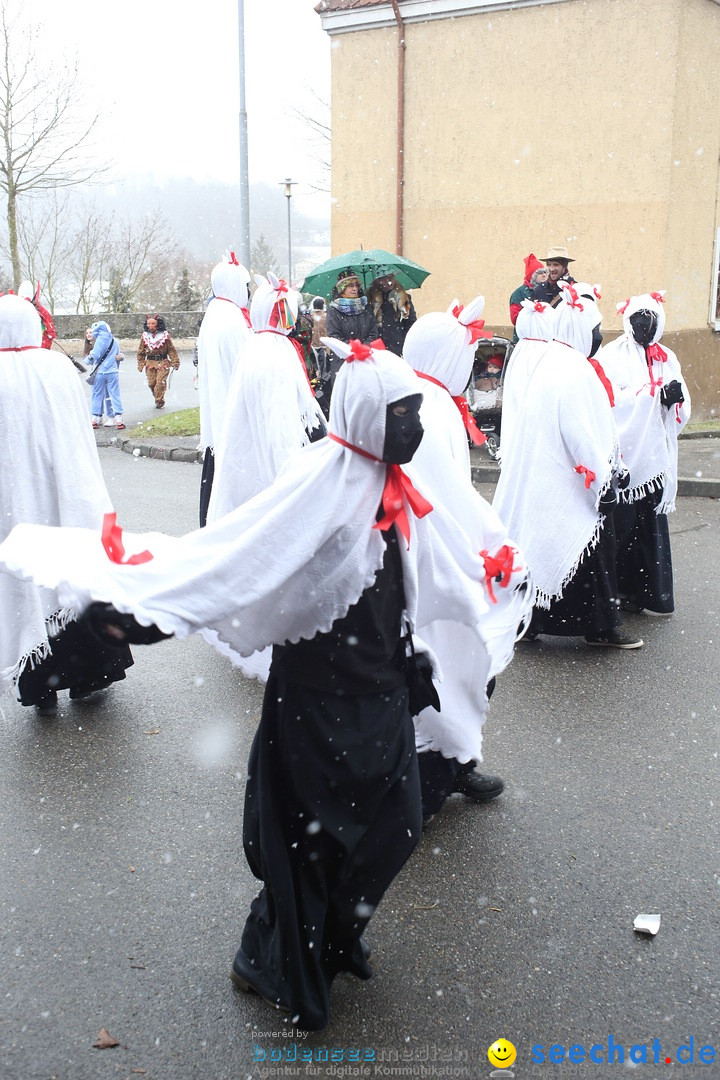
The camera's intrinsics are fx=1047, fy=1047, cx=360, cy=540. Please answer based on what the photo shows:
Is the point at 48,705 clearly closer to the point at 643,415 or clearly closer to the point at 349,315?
the point at 643,415

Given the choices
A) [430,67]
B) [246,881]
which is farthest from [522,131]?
[246,881]

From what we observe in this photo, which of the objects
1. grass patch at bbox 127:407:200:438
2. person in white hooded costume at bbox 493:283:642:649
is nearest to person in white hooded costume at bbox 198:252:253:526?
person in white hooded costume at bbox 493:283:642:649

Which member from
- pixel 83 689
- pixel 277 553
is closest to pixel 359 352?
pixel 277 553

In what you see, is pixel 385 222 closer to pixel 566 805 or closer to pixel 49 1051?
pixel 566 805

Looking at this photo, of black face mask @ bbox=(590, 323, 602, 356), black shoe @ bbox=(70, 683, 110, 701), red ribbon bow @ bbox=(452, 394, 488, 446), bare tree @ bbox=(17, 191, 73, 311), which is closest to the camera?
red ribbon bow @ bbox=(452, 394, 488, 446)

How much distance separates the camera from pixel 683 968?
329 centimetres

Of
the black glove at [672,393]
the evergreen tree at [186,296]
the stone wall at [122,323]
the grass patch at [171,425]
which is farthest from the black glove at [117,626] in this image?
the evergreen tree at [186,296]

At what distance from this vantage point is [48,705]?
17.3 feet

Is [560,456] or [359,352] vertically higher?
[359,352]

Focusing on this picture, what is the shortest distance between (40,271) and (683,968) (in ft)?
118

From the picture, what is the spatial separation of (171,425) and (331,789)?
13523 mm

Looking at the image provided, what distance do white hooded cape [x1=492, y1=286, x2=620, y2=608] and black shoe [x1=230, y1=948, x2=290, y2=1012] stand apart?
3411 millimetres

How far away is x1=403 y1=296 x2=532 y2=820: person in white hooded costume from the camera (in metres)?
3.58

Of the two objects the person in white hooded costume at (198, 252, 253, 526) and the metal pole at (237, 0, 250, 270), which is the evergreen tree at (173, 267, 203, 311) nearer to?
the metal pole at (237, 0, 250, 270)
